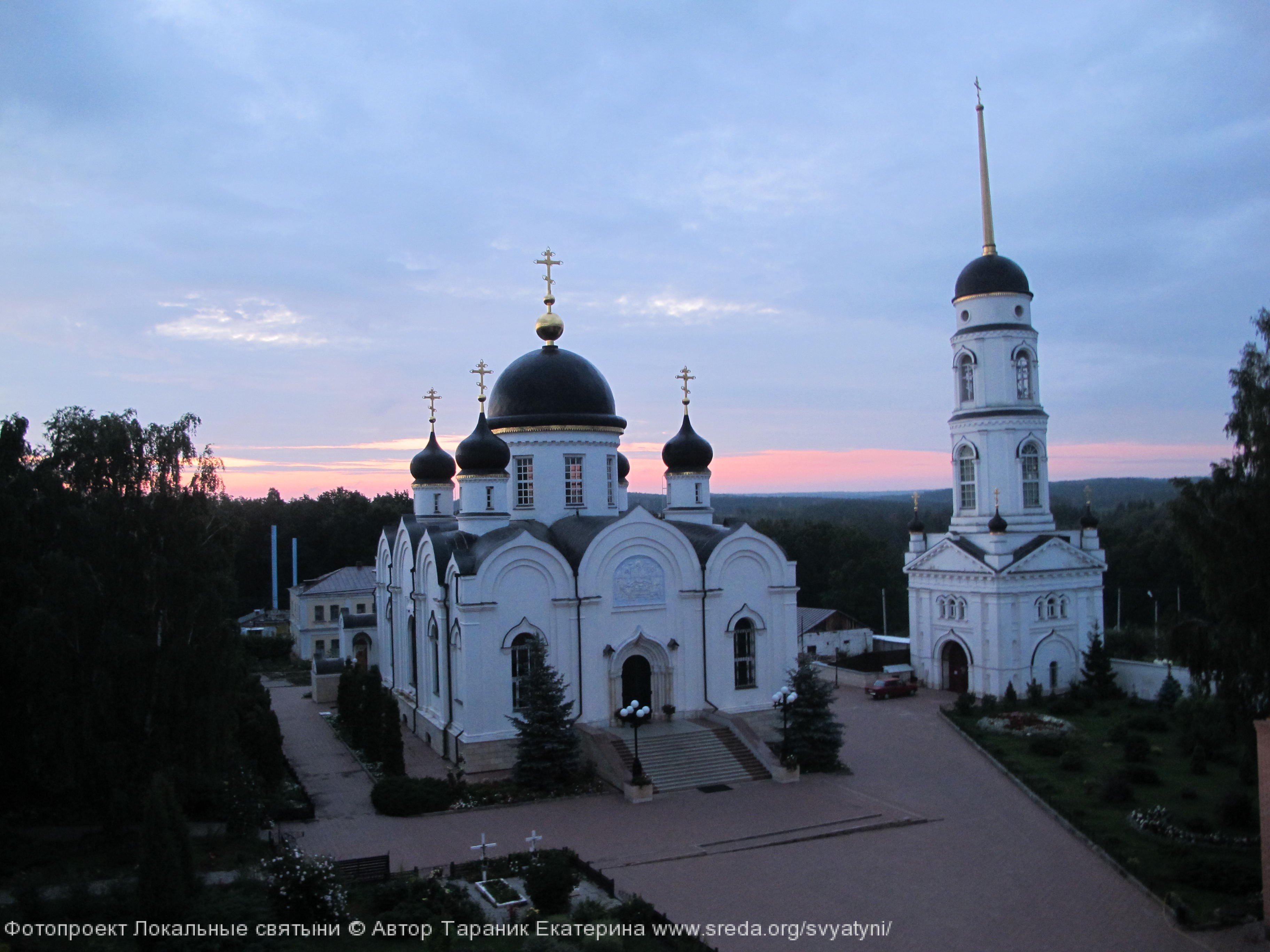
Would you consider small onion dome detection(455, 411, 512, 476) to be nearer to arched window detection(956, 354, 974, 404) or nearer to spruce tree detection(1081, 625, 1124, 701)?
arched window detection(956, 354, 974, 404)

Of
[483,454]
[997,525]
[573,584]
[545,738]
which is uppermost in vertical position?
[483,454]

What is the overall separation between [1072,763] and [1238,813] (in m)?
4.39

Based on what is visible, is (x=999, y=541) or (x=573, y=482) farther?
(x=999, y=541)

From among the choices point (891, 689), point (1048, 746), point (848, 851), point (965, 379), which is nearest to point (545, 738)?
point (848, 851)

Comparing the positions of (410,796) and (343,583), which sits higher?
(343,583)

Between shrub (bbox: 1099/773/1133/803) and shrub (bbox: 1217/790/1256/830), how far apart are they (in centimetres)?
186

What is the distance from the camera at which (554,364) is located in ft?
82.9

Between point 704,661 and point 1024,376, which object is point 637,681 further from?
point 1024,376

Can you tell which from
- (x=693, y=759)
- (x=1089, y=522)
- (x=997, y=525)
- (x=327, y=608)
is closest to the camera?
(x=693, y=759)

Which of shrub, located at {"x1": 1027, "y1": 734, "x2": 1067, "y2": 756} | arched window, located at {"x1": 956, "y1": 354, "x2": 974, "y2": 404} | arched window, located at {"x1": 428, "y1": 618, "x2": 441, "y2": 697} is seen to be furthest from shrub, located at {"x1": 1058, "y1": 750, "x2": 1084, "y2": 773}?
arched window, located at {"x1": 428, "y1": 618, "x2": 441, "y2": 697}

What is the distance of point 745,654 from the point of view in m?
23.9

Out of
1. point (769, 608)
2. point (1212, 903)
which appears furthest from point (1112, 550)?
point (1212, 903)

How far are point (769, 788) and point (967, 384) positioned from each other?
16.8m

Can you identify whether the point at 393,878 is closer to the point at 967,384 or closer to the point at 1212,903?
the point at 1212,903
